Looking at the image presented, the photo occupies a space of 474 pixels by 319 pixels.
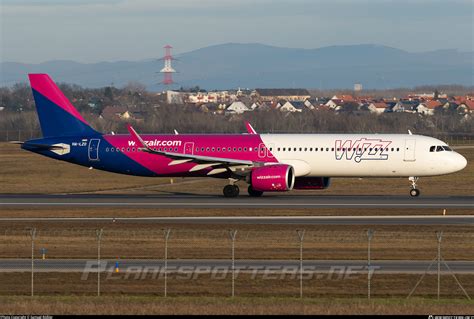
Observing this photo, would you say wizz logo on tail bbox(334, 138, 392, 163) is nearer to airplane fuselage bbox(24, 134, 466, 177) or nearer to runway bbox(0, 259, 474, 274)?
airplane fuselage bbox(24, 134, 466, 177)

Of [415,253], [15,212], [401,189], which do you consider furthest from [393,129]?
[415,253]

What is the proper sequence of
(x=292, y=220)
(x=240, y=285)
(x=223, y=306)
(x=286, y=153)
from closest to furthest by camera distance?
(x=223, y=306) < (x=240, y=285) < (x=292, y=220) < (x=286, y=153)

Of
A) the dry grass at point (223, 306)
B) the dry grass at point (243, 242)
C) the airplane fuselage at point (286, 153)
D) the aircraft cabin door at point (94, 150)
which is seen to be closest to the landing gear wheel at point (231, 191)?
the airplane fuselage at point (286, 153)

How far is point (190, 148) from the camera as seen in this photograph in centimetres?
6312

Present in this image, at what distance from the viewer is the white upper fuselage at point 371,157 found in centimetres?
6003

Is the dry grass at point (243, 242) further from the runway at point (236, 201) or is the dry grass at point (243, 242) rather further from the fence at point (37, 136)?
the fence at point (37, 136)

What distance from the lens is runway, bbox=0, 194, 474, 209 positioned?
182 feet

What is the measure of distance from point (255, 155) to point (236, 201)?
4.10 metres

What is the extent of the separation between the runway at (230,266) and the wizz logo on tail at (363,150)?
2455cm

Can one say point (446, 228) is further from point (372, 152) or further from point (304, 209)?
point (372, 152)

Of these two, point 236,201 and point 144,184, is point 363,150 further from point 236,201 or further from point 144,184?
point 144,184

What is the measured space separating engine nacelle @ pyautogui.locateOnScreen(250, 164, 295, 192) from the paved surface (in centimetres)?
878

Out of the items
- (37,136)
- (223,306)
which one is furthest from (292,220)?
(37,136)

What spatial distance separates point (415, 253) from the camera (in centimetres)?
3772
